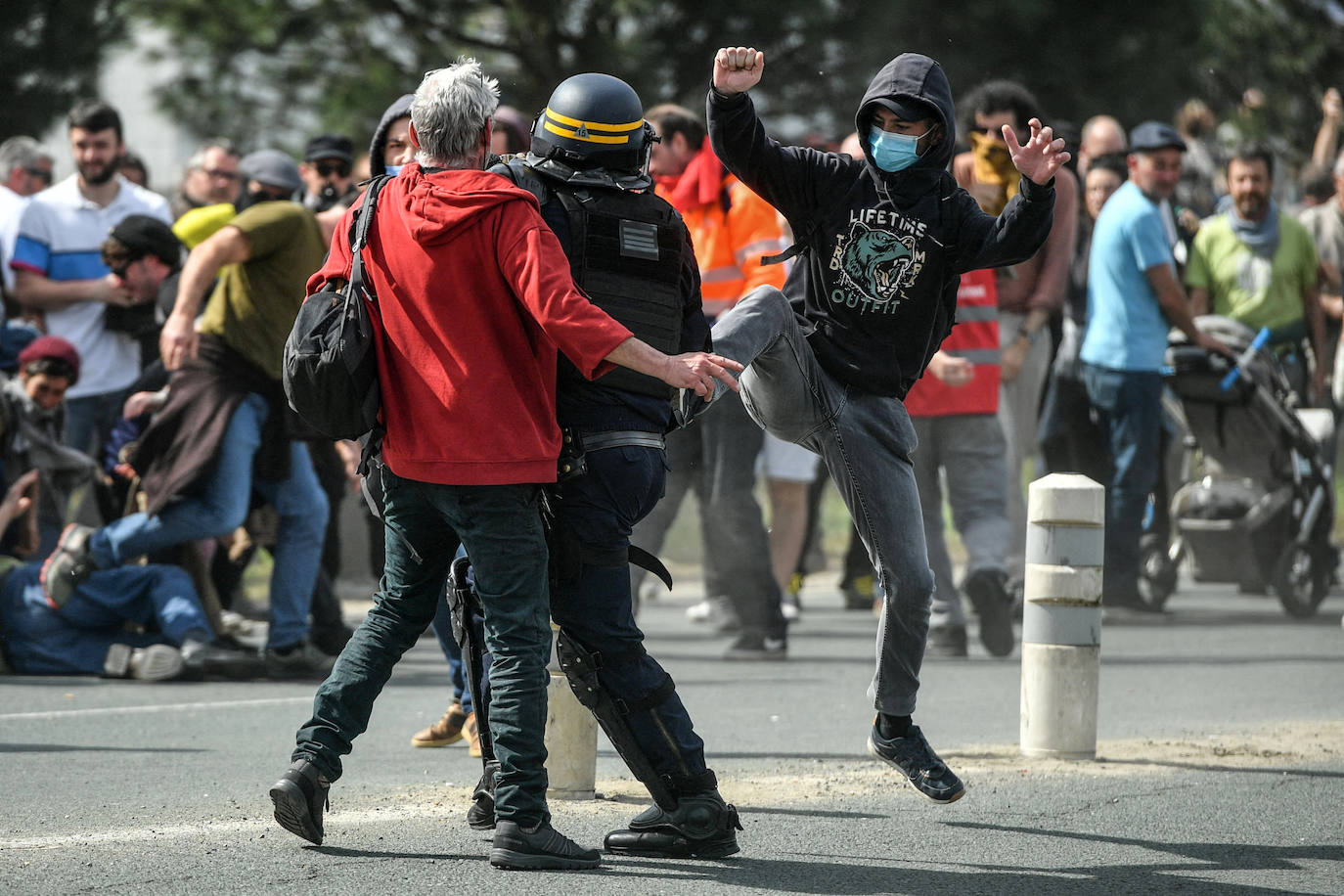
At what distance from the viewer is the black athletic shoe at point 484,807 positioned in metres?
5.12

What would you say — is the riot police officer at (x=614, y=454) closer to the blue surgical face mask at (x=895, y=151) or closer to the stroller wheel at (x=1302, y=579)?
the blue surgical face mask at (x=895, y=151)

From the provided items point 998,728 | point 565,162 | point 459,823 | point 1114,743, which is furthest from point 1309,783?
point 565,162

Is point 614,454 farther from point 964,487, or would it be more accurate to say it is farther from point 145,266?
point 145,266

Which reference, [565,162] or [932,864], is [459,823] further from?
[565,162]

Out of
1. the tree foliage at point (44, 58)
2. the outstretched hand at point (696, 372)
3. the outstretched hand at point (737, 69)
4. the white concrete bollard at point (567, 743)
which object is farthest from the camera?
the tree foliage at point (44, 58)

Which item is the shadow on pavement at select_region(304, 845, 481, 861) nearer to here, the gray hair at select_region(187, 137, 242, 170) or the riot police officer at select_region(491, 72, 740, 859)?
the riot police officer at select_region(491, 72, 740, 859)

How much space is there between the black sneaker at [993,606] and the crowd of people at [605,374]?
0.02 metres

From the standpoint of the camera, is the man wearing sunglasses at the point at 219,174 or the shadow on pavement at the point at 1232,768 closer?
the shadow on pavement at the point at 1232,768

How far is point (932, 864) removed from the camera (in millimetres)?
4863

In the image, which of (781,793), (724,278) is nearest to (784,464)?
(724,278)

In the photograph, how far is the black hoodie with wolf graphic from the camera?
5.52 meters

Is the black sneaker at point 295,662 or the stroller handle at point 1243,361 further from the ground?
the stroller handle at point 1243,361

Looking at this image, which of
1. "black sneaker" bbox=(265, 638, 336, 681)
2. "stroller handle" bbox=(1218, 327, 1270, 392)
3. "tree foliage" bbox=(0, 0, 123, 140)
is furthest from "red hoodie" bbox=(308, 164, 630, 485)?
"tree foliage" bbox=(0, 0, 123, 140)

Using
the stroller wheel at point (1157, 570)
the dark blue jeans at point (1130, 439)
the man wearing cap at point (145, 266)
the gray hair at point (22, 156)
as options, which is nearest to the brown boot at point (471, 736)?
the man wearing cap at point (145, 266)
